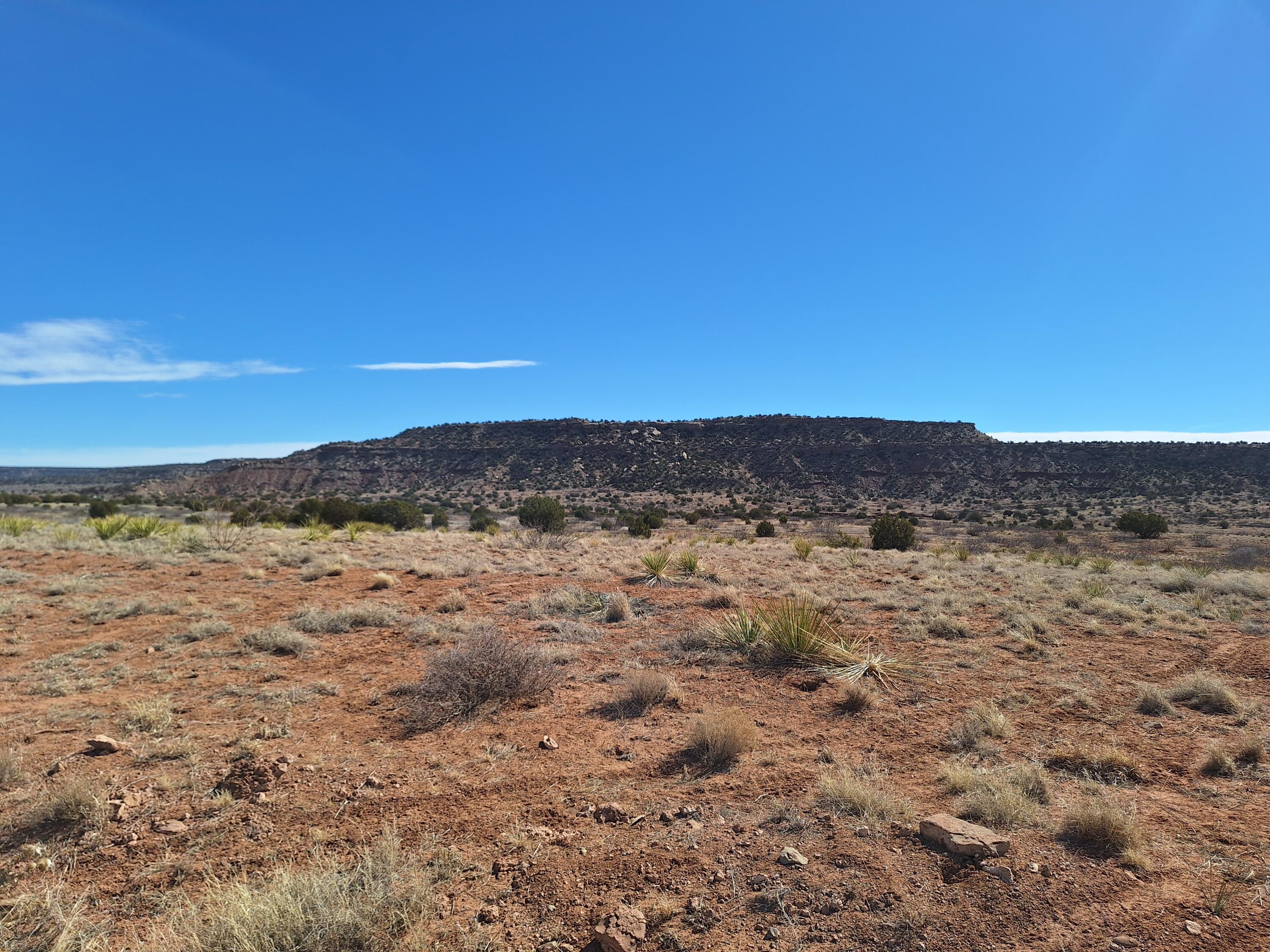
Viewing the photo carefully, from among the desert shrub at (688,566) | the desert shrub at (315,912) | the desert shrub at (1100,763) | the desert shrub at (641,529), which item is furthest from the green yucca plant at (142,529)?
the desert shrub at (1100,763)

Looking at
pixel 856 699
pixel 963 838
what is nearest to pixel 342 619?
pixel 856 699

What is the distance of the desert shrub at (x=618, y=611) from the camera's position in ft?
34.1

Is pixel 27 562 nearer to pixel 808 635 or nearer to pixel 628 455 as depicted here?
pixel 808 635

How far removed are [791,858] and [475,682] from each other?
12.2 ft

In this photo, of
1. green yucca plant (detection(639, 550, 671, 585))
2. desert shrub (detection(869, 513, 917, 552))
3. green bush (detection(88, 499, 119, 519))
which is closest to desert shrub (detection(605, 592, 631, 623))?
green yucca plant (detection(639, 550, 671, 585))

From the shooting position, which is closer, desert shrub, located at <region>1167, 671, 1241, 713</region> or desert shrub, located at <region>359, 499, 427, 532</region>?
desert shrub, located at <region>1167, 671, 1241, 713</region>

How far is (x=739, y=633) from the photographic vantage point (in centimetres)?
858

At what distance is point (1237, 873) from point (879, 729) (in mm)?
2631

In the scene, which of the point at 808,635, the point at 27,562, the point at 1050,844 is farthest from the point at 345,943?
the point at 27,562

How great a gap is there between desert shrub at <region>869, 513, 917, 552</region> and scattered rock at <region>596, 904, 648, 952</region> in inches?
901

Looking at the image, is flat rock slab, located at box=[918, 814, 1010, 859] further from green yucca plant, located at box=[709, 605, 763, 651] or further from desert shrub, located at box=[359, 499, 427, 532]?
desert shrub, located at box=[359, 499, 427, 532]

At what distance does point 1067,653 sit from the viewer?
8523 mm

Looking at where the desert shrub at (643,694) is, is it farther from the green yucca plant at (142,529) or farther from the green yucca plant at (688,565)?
the green yucca plant at (142,529)

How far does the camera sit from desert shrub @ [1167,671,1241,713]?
20.8ft
